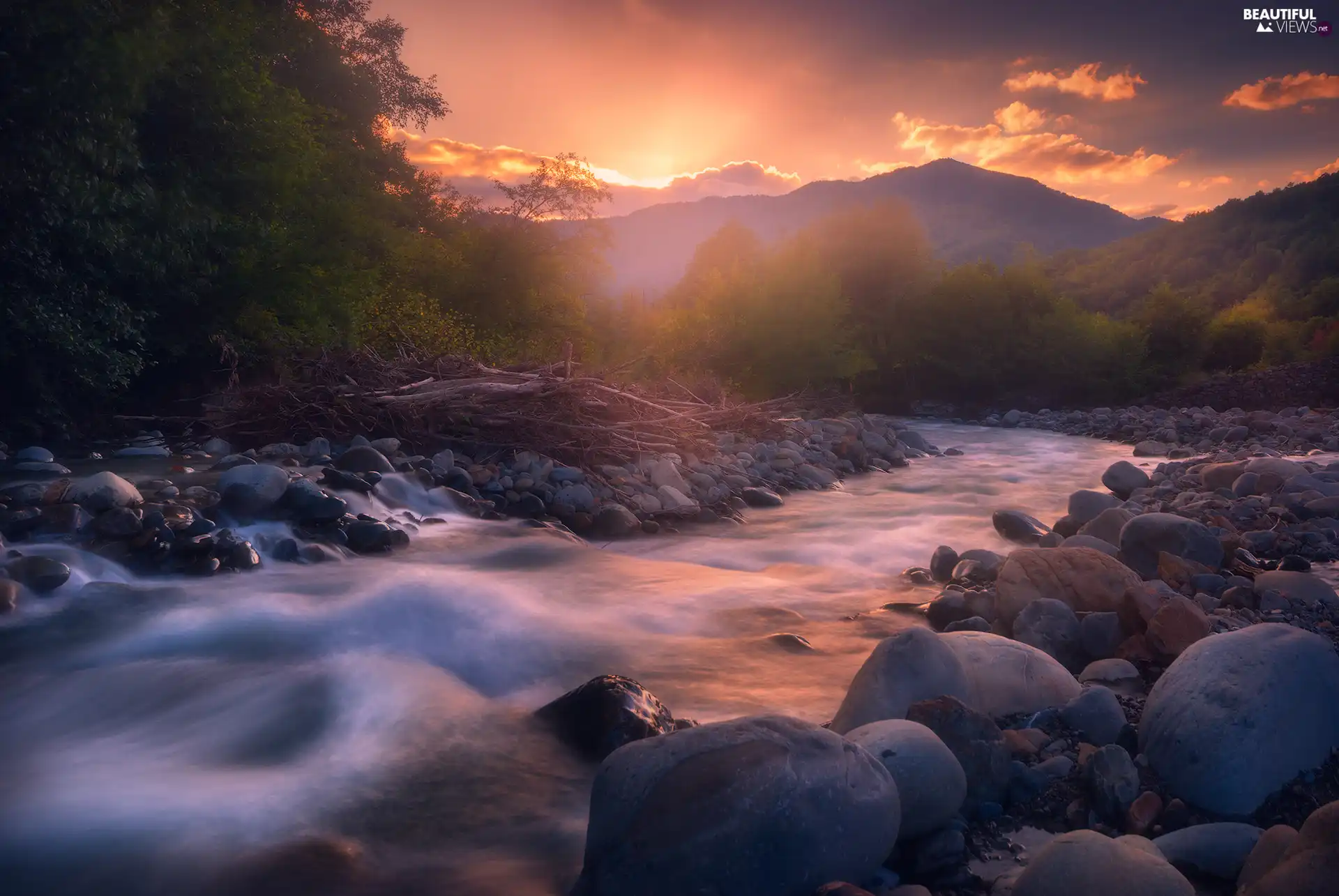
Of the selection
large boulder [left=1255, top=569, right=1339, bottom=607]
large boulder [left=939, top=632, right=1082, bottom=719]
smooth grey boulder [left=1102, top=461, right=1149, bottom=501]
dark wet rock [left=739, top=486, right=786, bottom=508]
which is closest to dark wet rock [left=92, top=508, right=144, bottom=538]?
large boulder [left=939, top=632, right=1082, bottom=719]

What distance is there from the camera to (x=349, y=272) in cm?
1416

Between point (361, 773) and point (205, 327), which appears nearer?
point (361, 773)

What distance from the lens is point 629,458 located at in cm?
979

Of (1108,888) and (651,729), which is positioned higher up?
(1108,888)

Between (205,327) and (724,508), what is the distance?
7.92m

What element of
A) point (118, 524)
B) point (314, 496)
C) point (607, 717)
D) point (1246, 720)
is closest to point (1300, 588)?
point (1246, 720)

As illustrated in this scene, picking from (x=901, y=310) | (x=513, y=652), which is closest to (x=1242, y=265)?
(x=901, y=310)

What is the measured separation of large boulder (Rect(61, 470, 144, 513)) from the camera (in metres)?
5.52

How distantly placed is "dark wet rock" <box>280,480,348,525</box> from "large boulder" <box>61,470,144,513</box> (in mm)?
979

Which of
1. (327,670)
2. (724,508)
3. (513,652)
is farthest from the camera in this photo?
(724,508)

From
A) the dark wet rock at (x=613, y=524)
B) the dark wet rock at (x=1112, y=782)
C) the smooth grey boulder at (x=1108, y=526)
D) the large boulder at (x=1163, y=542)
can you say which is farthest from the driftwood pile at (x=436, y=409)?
the dark wet rock at (x=1112, y=782)

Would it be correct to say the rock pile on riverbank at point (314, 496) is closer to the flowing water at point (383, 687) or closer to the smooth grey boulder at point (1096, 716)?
the flowing water at point (383, 687)

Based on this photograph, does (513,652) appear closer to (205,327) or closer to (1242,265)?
(205,327)

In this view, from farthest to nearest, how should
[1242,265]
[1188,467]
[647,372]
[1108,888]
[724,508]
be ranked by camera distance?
1. [1242,265]
2. [647,372]
3. [1188,467]
4. [724,508]
5. [1108,888]
